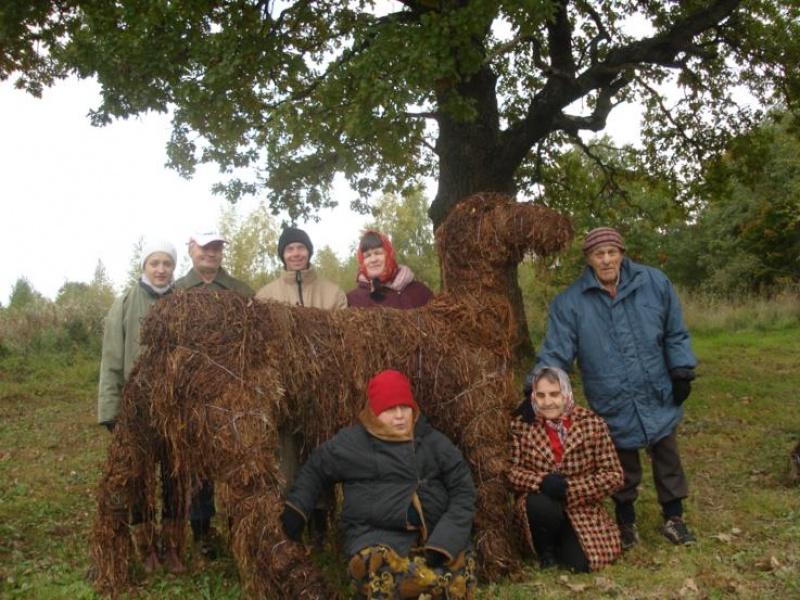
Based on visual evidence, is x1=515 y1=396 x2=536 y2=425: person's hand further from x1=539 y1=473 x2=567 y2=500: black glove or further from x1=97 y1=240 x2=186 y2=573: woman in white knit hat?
x1=97 y1=240 x2=186 y2=573: woman in white knit hat

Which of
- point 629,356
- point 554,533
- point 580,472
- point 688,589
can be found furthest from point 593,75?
point 688,589

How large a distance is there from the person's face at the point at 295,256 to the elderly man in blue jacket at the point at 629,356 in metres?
1.87

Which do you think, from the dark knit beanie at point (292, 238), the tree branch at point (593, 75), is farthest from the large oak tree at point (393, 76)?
the dark knit beanie at point (292, 238)

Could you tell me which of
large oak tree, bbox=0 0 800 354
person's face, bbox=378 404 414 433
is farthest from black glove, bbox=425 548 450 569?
large oak tree, bbox=0 0 800 354

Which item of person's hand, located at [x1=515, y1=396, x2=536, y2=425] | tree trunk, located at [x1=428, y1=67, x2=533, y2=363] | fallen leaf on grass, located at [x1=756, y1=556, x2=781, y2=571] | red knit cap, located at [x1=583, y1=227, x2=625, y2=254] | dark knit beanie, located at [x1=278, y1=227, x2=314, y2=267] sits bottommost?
fallen leaf on grass, located at [x1=756, y1=556, x2=781, y2=571]

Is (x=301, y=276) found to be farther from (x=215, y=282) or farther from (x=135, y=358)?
(x=135, y=358)

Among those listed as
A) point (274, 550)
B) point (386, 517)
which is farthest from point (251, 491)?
point (386, 517)

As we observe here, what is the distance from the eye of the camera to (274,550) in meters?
4.30

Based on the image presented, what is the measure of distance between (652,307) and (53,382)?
454 inches

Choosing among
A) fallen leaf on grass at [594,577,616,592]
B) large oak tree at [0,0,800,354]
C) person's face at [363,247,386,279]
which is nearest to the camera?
fallen leaf on grass at [594,577,616,592]

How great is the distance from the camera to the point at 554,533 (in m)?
5.39

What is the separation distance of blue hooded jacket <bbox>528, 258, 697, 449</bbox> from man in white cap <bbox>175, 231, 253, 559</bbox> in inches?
91.4

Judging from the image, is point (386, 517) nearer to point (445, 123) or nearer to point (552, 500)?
point (552, 500)

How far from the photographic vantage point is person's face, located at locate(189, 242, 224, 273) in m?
5.57
